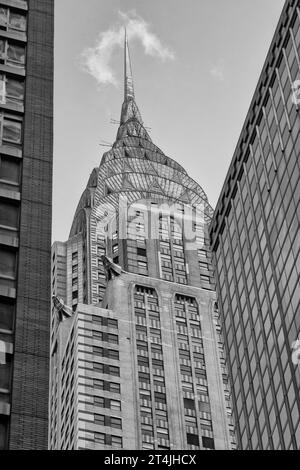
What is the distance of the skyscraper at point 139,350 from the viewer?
153250mm

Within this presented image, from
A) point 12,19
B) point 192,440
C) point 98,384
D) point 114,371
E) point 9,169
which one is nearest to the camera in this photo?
point 9,169

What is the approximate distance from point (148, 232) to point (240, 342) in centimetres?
9130

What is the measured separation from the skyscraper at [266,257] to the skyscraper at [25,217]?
32.3 m

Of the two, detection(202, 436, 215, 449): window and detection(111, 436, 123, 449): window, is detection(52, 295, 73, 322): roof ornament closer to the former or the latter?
detection(111, 436, 123, 449): window

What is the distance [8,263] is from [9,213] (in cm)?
344

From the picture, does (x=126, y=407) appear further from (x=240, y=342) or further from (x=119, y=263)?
(x=240, y=342)

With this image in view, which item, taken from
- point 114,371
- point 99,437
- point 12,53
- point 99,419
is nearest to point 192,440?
point 99,419

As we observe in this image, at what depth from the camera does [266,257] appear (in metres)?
99.9

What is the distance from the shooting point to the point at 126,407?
154125 mm

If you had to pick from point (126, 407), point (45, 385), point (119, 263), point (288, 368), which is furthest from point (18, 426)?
point (119, 263)

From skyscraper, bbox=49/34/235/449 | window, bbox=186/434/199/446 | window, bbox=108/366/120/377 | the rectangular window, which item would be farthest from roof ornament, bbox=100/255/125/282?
the rectangular window

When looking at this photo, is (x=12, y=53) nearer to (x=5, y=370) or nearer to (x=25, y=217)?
(x=25, y=217)

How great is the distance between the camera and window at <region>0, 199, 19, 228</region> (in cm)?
5538

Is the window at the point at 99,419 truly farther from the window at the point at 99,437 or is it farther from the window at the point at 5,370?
the window at the point at 5,370
